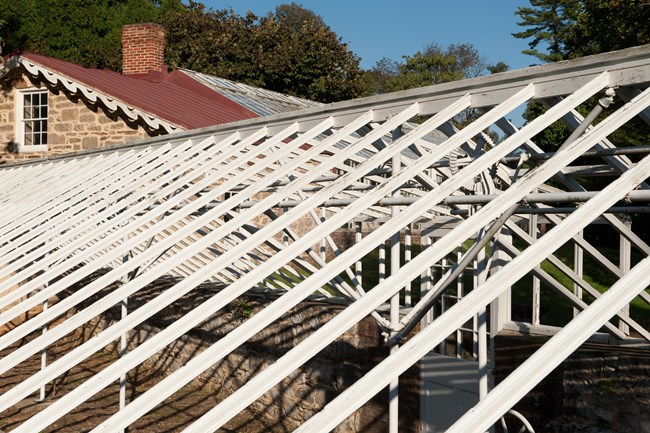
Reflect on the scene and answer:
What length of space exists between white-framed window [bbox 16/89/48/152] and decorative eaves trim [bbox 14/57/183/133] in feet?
1.86

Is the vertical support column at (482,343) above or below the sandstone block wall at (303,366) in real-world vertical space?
above

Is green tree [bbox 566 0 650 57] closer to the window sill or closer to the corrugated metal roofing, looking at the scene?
the corrugated metal roofing

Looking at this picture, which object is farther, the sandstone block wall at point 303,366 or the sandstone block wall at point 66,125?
the sandstone block wall at point 66,125

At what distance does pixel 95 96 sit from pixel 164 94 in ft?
6.13

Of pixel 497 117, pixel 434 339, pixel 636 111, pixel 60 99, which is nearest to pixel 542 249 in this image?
pixel 434 339

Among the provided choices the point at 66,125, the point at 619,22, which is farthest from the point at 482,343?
the point at 619,22

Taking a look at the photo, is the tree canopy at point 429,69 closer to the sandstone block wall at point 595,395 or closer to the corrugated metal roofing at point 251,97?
the corrugated metal roofing at point 251,97

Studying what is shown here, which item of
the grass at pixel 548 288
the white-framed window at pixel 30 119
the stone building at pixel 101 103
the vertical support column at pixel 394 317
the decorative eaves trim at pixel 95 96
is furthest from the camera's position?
the white-framed window at pixel 30 119

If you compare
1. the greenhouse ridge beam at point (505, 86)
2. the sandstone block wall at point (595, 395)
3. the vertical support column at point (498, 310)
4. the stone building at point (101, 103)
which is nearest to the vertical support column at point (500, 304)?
the vertical support column at point (498, 310)

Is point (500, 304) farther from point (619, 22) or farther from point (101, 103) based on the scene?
point (619, 22)

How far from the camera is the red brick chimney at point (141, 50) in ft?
54.6

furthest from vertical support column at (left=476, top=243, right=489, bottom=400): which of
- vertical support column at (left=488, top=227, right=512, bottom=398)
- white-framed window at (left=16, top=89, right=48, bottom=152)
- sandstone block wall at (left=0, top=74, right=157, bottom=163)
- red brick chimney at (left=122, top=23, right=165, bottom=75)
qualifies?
red brick chimney at (left=122, top=23, right=165, bottom=75)

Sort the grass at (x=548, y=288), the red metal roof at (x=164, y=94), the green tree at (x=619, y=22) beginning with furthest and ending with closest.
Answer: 1. the green tree at (x=619, y=22)
2. the red metal roof at (x=164, y=94)
3. the grass at (x=548, y=288)

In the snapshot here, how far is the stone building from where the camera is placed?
1313 centimetres
